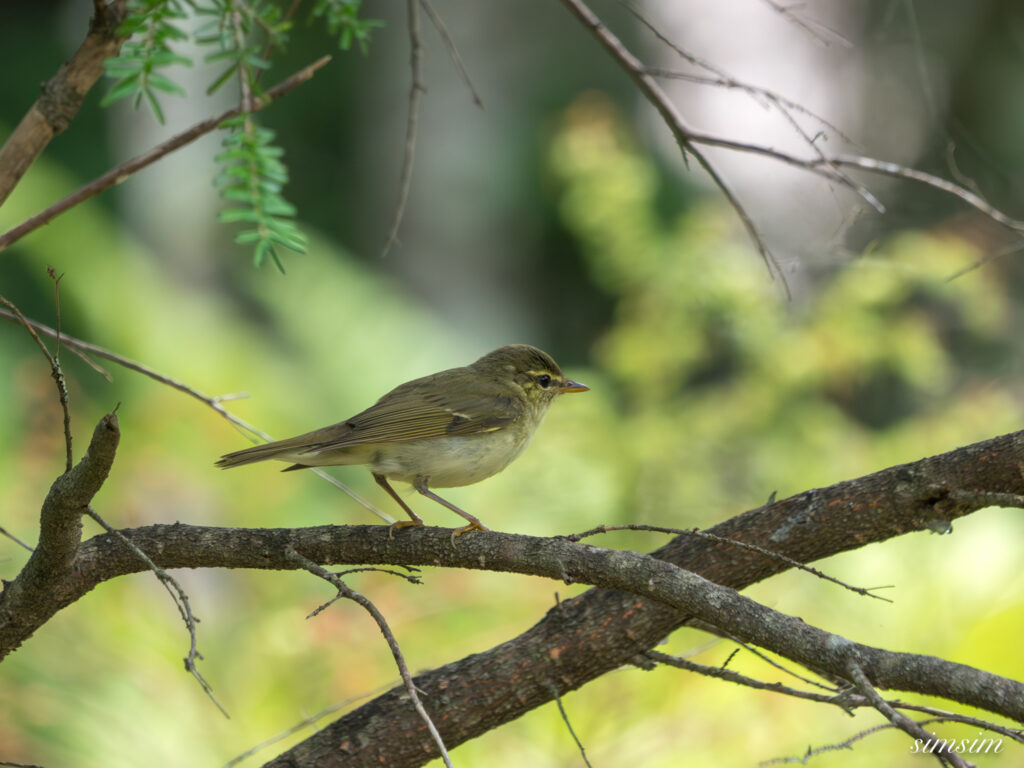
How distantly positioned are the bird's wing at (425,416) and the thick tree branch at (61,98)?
1190 mm

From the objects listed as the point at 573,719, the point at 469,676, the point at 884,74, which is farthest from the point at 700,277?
the point at 884,74

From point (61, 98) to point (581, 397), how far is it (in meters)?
3.67

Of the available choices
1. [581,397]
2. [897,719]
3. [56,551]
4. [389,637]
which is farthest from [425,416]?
[581,397]

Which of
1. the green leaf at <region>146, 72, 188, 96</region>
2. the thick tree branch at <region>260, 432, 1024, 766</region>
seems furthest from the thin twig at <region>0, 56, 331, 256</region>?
the thick tree branch at <region>260, 432, 1024, 766</region>

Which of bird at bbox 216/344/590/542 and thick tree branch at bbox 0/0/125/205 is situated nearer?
thick tree branch at bbox 0/0/125/205

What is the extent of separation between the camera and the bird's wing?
3268 millimetres

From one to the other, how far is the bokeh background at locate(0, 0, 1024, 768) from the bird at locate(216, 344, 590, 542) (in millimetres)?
986

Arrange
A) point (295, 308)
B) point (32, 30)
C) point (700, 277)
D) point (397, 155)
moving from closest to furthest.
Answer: point (700, 277), point (295, 308), point (397, 155), point (32, 30)

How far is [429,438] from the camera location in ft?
11.0

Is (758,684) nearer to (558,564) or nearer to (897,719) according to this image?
(558,564)

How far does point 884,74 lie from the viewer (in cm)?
948

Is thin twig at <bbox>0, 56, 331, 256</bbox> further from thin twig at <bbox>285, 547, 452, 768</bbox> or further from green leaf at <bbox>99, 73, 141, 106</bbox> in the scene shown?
thin twig at <bbox>285, 547, 452, 768</bbox>

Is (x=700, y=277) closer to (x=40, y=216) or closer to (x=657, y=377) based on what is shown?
(x=657, y=377)

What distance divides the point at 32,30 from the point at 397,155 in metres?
5.41
